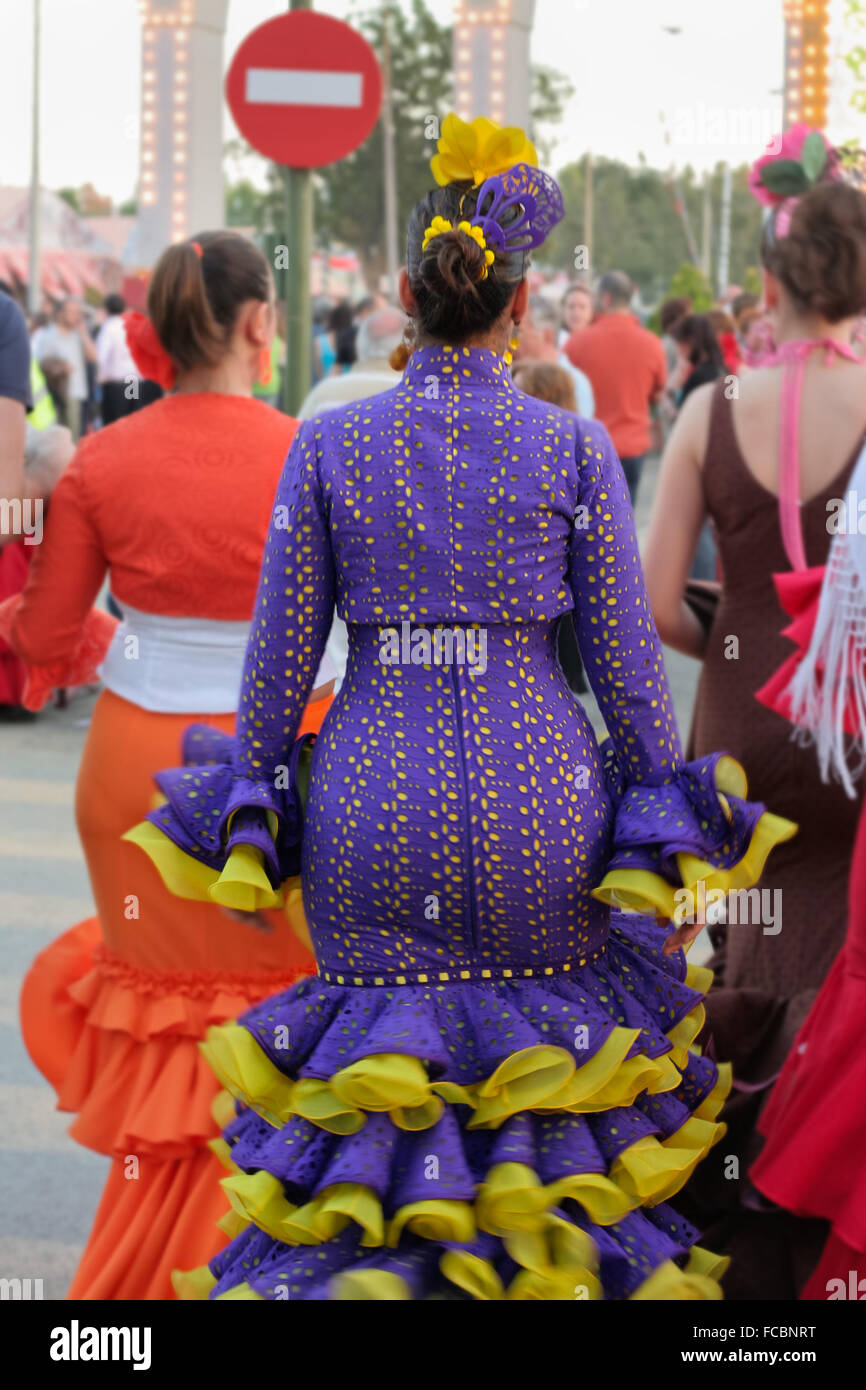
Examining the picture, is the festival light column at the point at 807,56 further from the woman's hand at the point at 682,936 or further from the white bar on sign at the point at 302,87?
the woman's hand at the point at 682,936

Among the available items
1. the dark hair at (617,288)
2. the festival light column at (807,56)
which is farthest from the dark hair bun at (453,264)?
the festival light column at (807,56)

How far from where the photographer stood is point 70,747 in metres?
9.15

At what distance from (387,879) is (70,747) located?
677cm

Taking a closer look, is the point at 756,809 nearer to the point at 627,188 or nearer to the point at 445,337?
the point at 445,337

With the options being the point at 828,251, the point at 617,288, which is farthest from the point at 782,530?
the point at 617,288

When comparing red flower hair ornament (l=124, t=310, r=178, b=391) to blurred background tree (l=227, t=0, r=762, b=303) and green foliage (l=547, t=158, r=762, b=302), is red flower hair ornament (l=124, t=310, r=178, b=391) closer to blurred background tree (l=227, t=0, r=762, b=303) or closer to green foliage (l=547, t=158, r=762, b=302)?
blurred background tree (l=227, t=0, r=762, b=303)

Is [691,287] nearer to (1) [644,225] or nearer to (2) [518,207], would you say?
(2) [518,207]

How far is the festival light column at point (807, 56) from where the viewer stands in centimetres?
1238

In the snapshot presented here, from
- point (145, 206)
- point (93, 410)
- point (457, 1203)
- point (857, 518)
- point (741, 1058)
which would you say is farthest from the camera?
point (93, 410)

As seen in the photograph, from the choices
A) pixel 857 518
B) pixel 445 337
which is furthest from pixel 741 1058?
pixel 445 337

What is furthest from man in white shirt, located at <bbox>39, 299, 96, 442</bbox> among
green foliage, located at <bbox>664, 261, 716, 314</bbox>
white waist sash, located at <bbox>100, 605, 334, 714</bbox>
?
green foliage, located at <bbox>664, 261, 716, 314</bbox>

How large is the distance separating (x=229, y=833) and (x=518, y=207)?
1.00 meters

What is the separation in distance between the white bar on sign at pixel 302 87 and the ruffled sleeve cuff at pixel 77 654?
3.75 m
